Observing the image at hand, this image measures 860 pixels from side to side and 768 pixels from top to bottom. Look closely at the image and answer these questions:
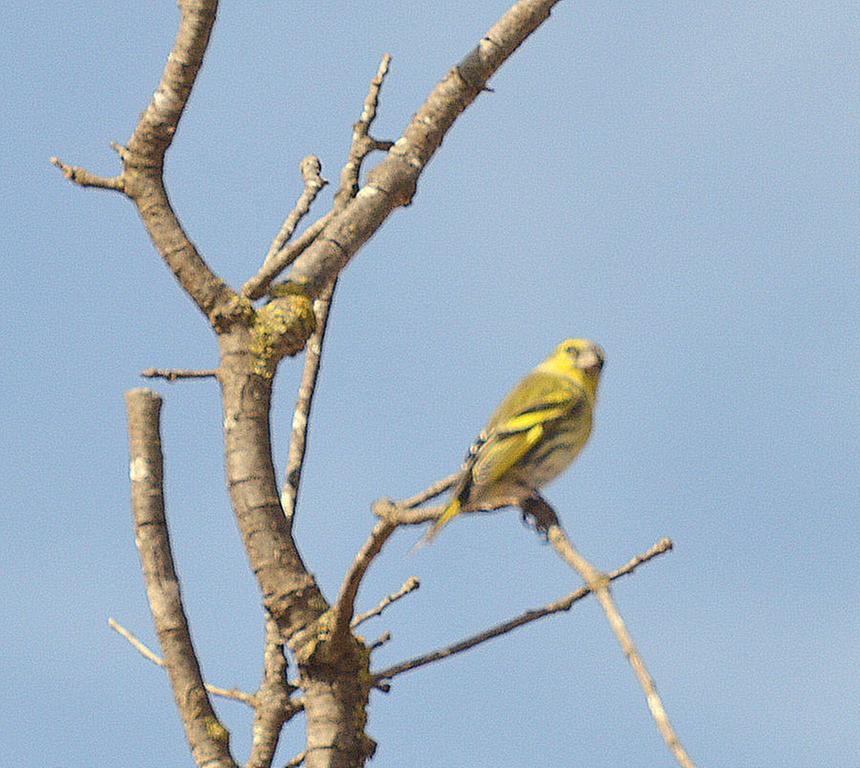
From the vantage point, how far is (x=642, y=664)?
2832 mm

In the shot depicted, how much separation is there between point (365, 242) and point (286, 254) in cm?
31

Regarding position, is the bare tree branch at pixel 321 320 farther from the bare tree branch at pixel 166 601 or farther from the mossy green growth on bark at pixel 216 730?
the mossy green growth on bark at pixel 216 730

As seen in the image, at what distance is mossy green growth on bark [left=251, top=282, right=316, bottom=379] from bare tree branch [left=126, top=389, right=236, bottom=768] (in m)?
0.74

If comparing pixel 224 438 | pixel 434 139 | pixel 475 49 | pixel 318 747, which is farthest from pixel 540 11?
pixel 318 747

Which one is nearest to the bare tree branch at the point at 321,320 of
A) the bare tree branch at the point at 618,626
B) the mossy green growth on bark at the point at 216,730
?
the mossy green growth on bark at the point at 216,730

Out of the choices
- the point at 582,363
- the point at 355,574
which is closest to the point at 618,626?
the point at 355,574

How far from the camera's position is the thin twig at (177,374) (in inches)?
179

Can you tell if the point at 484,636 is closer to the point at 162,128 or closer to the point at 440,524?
the point at 440,524

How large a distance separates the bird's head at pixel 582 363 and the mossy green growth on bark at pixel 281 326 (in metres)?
2.44

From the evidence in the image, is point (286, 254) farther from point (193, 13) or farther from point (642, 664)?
point (642, 664)

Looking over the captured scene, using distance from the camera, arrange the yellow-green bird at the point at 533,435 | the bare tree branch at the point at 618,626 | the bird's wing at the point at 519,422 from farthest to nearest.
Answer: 1. the bird's wing at the point at 519,422
2. the yellow-green bird at the point at 533,435
3. the bare tree branch at the point at 618,626

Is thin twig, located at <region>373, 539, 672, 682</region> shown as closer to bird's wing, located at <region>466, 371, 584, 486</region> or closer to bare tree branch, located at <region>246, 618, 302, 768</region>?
bare tree branch, located at <region>246, 618, 302, 768</region>

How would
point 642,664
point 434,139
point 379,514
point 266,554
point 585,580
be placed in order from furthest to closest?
point 434,139 < point 266,554 < point 379,514 < point 585,580 < point 642,664

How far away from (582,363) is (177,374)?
2.68 metres
